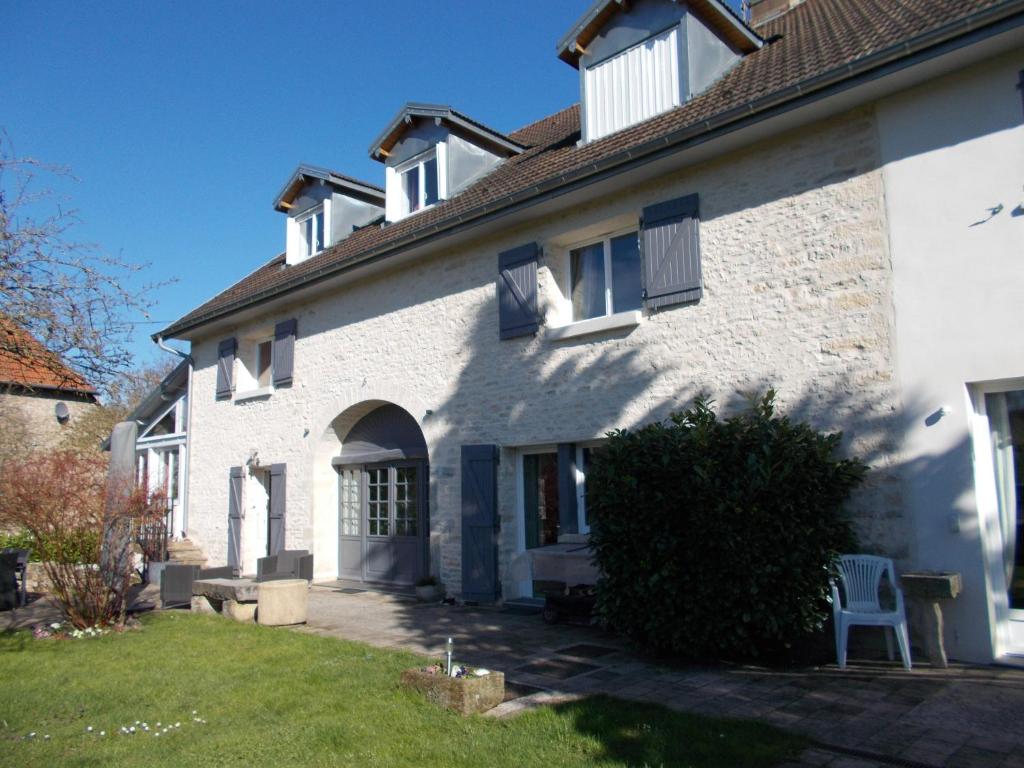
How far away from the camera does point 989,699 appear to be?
486cm

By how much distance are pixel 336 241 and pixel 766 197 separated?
834 cm

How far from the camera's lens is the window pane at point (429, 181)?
1193 centimetres

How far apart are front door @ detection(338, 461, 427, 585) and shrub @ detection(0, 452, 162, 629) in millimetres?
3853

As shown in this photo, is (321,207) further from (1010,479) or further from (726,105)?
(1010,479)

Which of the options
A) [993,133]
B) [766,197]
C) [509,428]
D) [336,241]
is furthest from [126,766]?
[336,241]

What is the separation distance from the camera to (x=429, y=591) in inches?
392

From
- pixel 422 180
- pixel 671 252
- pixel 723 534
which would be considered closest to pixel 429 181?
pixel 422 180

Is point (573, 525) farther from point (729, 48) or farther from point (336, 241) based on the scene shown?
point (336, 241)

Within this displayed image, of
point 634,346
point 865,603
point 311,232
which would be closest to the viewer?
point 865,603

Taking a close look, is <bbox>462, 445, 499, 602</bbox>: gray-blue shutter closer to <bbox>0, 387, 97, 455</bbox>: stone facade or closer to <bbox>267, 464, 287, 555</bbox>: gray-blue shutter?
<bbox>267, 464, 287, 555</bbox>: gray-blue shutter

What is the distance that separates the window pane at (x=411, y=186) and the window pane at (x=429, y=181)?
294 mm

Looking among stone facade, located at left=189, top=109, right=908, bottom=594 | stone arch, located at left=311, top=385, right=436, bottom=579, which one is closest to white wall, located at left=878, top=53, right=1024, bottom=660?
stone facade, located at left=189, top=109, right=908, bottom=594

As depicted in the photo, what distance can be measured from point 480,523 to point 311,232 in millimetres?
7512

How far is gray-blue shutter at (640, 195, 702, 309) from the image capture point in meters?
7.78
